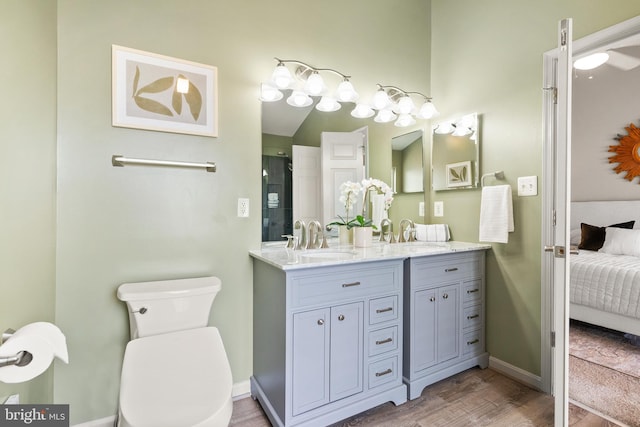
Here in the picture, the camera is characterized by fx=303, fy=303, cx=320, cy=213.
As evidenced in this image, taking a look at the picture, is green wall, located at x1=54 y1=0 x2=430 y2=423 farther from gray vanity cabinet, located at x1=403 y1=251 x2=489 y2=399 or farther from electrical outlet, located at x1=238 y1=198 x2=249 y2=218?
gray vanity cabinet, located at x1=403 y1=251 x2=489 y2=399

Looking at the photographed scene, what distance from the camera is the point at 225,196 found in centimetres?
181

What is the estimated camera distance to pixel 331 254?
1.82 metres

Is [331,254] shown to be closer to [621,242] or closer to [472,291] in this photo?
[472,291]

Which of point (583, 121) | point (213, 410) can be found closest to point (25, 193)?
point (213, 410)

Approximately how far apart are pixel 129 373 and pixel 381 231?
72.3 inches

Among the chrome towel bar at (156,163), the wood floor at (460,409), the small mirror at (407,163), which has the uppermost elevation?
the small mirror at (407,163)

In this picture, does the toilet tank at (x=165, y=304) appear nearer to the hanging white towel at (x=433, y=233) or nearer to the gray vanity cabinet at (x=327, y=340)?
the gray vanity cabinet at (x=327, y=340)

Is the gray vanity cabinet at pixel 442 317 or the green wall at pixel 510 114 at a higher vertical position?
the green wall at pixel 510 114

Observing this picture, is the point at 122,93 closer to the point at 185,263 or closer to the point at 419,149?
the point at 185,263

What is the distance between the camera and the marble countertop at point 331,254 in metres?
1.50

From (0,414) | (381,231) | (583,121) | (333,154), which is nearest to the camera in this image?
(0,414)

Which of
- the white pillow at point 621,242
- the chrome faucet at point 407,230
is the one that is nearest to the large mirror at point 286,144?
the chrome faucet at point 407,230

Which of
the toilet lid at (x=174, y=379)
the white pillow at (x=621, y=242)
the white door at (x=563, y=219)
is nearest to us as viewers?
the toilet lid at (x=174, y=379)

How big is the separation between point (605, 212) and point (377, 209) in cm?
300
